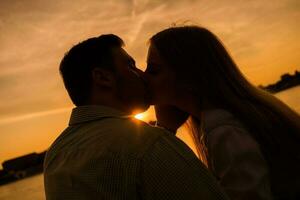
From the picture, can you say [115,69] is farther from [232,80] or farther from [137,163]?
[137,163]

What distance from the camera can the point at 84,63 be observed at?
248 centimetres

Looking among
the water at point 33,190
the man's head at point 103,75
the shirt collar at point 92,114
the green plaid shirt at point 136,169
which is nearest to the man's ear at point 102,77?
the man's head at point 103,75

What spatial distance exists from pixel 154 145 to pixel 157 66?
136cm

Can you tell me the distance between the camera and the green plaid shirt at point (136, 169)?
1.60 m

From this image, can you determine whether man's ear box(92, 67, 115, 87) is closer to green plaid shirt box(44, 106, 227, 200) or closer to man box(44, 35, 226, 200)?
man box(44, 35, 226, 200)

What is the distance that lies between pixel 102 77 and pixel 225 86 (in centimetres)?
80

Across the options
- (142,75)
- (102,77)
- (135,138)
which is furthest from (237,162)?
(142,75)

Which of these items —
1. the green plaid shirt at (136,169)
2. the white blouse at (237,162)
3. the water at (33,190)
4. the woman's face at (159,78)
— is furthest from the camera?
the water at (33,190)

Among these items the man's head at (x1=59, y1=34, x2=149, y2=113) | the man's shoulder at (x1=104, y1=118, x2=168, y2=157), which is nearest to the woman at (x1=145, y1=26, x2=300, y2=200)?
the man's head at (x1=59, y1=34, x2=149, y2=113)

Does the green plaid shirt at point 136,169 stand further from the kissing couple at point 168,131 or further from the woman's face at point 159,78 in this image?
the woman's face at point 159,78

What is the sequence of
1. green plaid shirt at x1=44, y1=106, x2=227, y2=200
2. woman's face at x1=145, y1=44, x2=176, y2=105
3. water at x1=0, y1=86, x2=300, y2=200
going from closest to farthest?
1. green plaid shirt at x1=44, y1=106, x2=227, y2=200
2. woman's face at x1=145, y1=44, x2=176, y2=105
3. water at x1=0, y1=86, x2=300, y2=200

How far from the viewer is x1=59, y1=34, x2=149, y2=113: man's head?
2.36 meters

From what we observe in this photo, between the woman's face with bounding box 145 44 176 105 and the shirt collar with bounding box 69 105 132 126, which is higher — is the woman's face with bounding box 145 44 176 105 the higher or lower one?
the higher one

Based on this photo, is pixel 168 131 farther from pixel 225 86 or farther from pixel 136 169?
pixel 225 86
